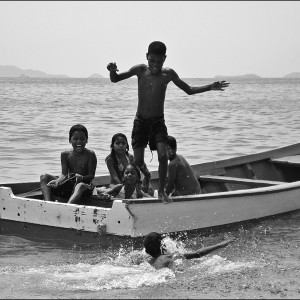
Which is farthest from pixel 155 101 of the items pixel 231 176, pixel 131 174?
pixel 231 176

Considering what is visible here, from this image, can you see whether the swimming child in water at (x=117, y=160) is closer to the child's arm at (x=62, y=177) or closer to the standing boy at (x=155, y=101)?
the child's arm at (x=62, y=177)

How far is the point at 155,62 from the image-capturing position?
823 cm

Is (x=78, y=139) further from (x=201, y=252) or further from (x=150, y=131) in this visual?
(x=201, y=252)

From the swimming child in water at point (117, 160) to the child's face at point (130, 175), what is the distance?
0.87 metres

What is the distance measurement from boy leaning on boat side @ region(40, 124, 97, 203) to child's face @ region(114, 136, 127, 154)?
367 millimetres

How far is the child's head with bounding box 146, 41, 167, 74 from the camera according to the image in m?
8.12

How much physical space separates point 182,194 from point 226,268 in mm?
1963

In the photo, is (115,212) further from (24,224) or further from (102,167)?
(102,167)

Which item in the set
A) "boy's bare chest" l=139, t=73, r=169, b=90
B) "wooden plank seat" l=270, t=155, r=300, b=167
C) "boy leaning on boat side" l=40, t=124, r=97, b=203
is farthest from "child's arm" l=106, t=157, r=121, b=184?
"wooden plank seat" l=270, t=155, r=300, b=167

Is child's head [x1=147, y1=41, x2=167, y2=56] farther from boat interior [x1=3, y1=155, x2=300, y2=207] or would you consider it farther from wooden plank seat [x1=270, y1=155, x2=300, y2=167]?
wooden plank seat [x1=270, y1=155, x2=300, y2=167]

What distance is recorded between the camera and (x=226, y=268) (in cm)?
746

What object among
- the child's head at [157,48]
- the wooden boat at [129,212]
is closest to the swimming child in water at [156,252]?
the wooden boat at [129,212]

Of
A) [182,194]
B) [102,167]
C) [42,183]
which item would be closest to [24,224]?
[42,183]

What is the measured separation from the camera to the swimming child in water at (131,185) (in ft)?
28.3
